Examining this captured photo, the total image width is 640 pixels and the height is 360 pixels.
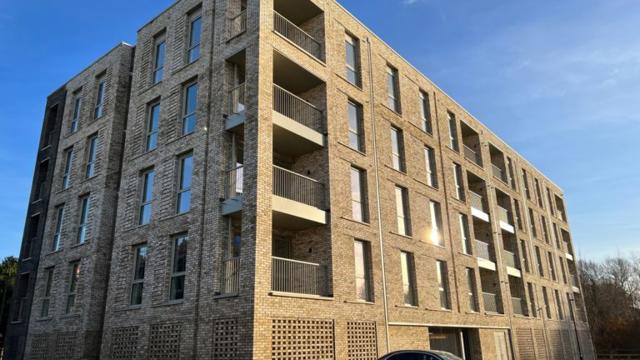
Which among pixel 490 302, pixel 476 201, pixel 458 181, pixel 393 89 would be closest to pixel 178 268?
pixel 393 89

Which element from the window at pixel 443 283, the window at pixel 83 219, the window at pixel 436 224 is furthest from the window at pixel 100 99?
the window at pixel 443 283

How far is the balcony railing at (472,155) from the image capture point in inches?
1110

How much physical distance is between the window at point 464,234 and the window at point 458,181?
1072mm

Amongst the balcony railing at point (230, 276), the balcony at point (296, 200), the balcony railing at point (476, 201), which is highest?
the balcony railing at point (476, 201)

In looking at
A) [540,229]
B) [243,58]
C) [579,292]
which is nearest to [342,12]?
[243,58]

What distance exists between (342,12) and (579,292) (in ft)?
107

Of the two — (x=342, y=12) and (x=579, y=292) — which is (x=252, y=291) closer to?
(x=342, y=12)

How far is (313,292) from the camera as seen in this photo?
48.4ft

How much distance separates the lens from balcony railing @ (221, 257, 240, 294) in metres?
13.7

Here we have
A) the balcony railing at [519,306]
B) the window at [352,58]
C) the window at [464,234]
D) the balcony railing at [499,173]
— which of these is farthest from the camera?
the balcony railing at [499,173]

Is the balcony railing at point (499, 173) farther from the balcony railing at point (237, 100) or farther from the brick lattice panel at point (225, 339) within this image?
the brick lattice panel at point (225, 339)

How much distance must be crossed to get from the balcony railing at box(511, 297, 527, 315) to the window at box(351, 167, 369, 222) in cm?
1437

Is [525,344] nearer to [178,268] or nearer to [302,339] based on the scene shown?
[302,339]

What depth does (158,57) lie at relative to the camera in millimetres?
20250
